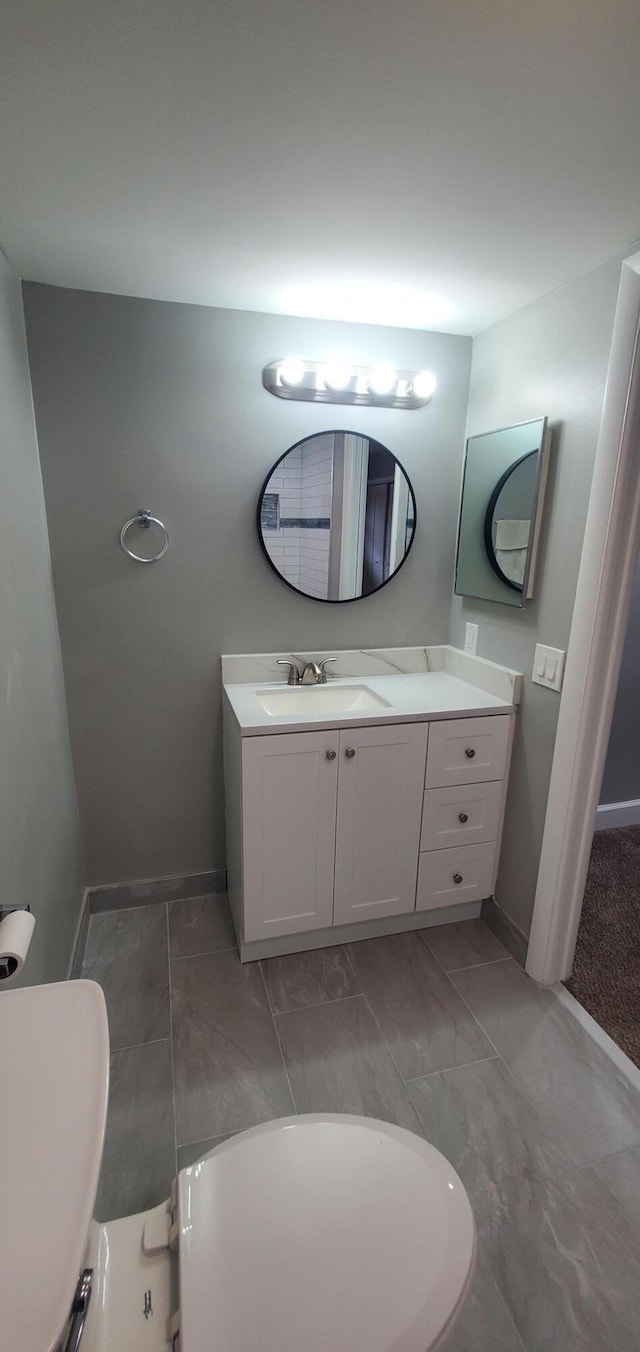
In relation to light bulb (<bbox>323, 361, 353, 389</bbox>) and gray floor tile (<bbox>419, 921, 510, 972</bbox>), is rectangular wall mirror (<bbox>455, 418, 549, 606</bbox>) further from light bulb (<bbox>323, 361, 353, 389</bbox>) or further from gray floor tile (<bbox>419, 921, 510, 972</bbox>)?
gray floor tile (<bbox>419, 921, 510, 972</bbox>)

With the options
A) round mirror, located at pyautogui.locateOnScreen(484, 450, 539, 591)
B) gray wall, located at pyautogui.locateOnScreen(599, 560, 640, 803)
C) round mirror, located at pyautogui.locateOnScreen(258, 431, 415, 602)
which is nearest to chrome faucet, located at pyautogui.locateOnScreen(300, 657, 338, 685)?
round mirror, located at pyautogui.locateOnScreen(258, 431, 415, 602)

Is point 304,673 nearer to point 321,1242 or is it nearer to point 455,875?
point 455,875

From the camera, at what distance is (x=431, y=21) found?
820 mm

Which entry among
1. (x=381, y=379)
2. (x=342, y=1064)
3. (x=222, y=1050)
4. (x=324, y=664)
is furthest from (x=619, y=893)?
(x=381, y=379)

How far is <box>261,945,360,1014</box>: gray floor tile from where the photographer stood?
1832 mm

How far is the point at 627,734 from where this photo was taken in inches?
110

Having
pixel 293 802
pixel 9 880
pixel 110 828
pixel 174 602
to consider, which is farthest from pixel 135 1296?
pixel 174 602

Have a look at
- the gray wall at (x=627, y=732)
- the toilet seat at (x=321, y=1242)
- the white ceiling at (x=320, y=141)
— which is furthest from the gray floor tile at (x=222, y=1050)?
the white ceiling at (x=320, y=141)

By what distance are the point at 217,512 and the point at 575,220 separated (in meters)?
1.25

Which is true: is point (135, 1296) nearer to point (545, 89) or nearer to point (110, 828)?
point (110, 828)

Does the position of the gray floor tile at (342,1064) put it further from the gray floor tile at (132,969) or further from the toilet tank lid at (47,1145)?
the toilet tank lid at (47,1145)

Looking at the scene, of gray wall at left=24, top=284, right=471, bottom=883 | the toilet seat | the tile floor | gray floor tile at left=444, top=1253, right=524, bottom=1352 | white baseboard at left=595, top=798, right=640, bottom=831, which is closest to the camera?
the toilet seat

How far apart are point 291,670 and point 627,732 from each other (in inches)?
67.9

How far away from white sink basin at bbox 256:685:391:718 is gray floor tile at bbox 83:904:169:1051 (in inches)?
36.5
